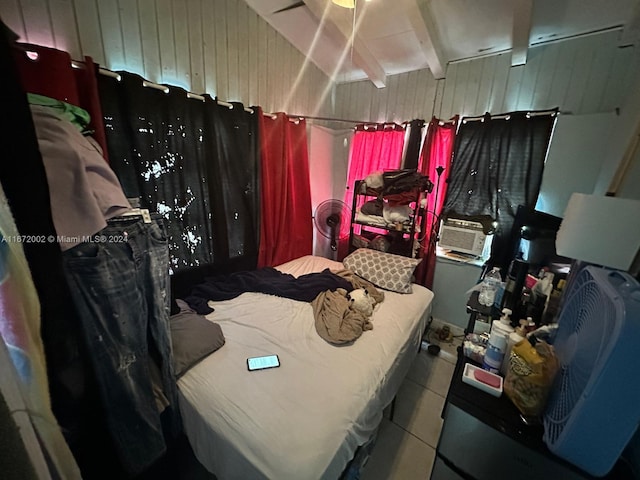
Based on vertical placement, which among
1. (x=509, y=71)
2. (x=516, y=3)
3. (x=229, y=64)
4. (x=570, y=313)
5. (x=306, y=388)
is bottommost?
(x=306, y=388)

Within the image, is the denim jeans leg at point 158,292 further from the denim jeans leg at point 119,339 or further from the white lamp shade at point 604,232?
the white lamp shade at point 604,232

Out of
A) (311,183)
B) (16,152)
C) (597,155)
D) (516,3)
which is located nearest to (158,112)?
(16,152)

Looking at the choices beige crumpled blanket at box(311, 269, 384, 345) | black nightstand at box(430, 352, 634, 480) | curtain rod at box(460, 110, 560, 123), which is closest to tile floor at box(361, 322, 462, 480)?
black nightstand at box(430, 352, 634, 480)

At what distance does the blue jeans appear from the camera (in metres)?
0.80

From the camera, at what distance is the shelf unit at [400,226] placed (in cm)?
244

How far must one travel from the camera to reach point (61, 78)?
126 cm

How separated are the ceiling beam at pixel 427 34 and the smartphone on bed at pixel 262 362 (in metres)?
2.57

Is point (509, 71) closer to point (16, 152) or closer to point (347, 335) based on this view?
point (347, 335)

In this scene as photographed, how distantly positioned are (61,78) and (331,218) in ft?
7.82

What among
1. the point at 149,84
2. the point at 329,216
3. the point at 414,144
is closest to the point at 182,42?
the point at 149,84

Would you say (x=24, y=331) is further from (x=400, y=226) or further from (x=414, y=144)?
(x=414, y=144)

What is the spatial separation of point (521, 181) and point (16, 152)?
3.04m

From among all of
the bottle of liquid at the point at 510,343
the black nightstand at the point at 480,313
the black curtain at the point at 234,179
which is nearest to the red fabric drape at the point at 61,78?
the black curtain at the point at 234,179

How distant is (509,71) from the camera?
2.28m
